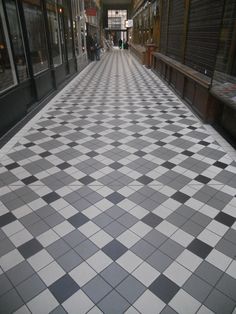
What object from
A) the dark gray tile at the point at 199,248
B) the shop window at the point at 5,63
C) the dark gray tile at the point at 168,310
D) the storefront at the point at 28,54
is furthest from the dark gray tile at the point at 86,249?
the shop window at the point at 5,63

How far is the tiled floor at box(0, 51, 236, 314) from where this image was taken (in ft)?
6.32

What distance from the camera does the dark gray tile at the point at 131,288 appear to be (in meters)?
1.91

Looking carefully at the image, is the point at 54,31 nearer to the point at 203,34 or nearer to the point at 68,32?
the point at 68,32

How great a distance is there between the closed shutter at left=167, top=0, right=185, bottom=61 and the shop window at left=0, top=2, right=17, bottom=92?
15.6ft

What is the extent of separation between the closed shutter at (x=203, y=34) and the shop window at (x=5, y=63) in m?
4.16

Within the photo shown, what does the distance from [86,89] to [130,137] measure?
4848mm

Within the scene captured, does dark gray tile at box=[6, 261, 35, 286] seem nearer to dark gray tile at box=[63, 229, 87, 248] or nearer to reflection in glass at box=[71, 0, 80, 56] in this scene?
dark gray tile at box=[63, 229, 87, 248]

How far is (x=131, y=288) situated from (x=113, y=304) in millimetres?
188

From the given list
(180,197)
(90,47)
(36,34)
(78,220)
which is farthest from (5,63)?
(90,47)

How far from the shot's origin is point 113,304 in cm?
185

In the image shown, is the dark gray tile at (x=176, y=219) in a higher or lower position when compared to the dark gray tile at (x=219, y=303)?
higher

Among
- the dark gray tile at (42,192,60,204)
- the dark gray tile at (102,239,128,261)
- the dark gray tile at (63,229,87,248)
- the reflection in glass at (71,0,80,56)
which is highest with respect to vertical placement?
the reflection in glass at (71,0,80,56)

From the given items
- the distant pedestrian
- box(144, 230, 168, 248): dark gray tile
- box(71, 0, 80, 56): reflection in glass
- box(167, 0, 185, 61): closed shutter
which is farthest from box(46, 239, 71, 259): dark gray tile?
the distant pedestrian

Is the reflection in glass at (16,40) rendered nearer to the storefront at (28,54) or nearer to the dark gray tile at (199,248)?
the storefront at (28,54)
